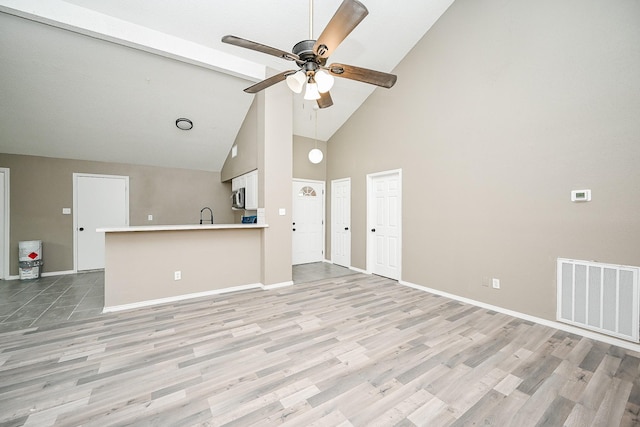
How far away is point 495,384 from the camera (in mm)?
1839

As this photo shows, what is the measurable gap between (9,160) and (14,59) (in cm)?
240

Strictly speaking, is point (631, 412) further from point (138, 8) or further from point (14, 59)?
point (14, 59)

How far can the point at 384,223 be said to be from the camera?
15.6 ft

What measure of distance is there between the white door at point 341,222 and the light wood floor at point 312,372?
2.57 metres

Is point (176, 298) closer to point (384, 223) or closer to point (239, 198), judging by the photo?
point (239, 198)

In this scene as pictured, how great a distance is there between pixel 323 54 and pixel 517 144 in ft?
8.38

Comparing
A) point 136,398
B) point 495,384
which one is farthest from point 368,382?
point 136,398

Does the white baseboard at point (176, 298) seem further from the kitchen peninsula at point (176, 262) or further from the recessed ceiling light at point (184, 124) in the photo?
the recessed ceiling light at point (184, 124)

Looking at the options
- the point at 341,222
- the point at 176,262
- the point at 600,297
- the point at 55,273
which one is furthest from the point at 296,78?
the point at 55,273

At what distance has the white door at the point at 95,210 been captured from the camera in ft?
16.4

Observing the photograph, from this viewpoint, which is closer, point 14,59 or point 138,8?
point 138,8

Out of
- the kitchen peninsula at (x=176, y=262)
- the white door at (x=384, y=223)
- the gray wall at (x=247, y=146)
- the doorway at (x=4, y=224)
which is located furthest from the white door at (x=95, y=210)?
the white door at (x=384, y=223)

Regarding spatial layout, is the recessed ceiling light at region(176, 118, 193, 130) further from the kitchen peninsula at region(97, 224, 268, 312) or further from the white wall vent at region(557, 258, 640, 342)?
the white wall vent at region(557, 258, 640, 342)

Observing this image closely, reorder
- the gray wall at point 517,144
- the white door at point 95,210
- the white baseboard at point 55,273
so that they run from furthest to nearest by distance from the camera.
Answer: the white door at point 95,210 → the white baseboard at point 55,273 → the gray wall at point 517,144
